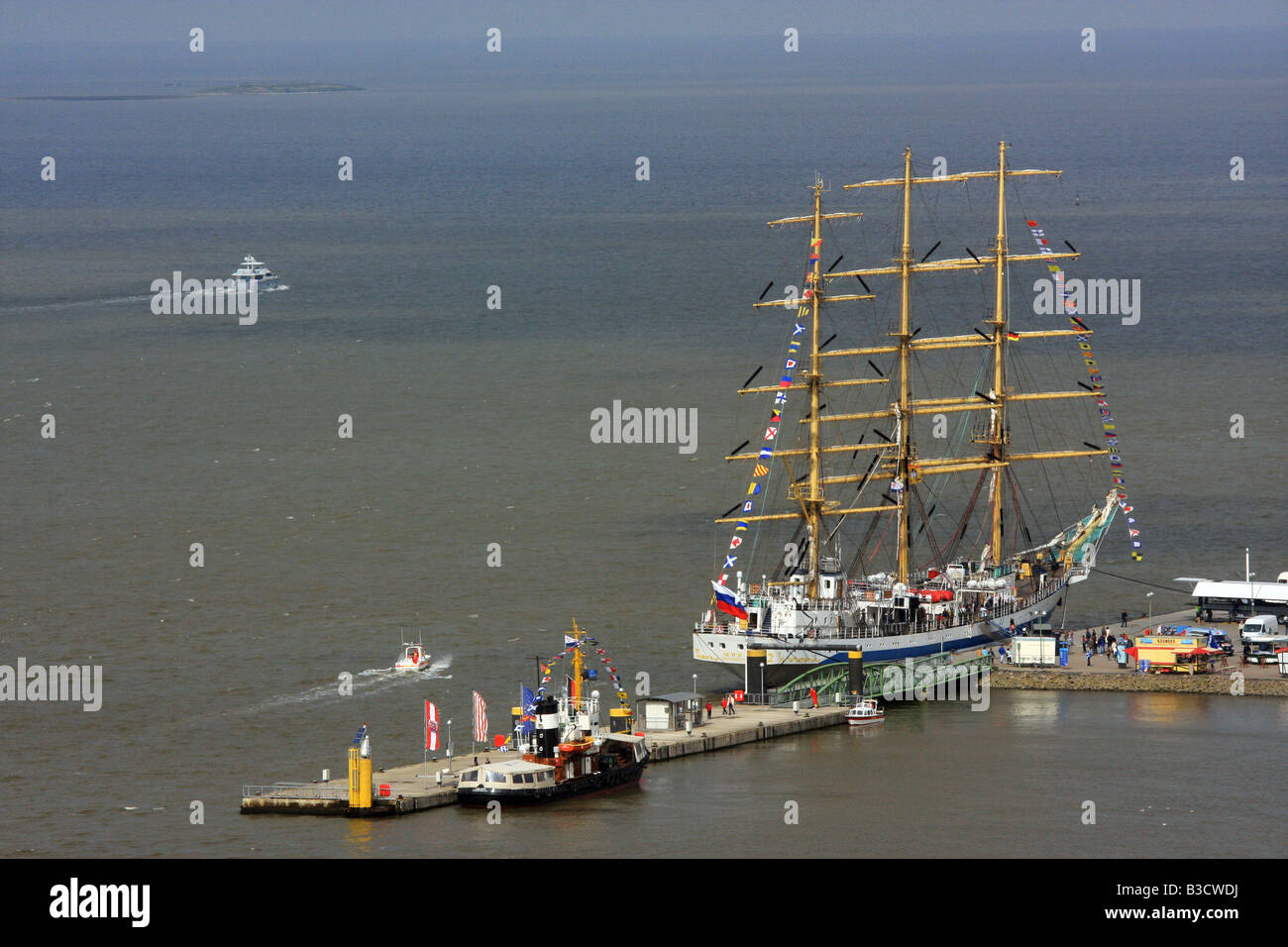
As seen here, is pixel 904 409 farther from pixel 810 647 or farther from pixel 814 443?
pixel 810 647

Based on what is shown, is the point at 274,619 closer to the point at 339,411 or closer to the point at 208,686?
the point at 208,686

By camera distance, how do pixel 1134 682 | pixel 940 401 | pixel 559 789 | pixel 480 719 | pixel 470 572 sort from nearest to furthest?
pixel 559 789 → pixel 480 719 → pixel 1134 682 → pixel 940 401 → pixel 470 572

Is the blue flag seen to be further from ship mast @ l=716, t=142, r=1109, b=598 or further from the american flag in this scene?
ship mast @ l=716, t=142, r=1109, b=598

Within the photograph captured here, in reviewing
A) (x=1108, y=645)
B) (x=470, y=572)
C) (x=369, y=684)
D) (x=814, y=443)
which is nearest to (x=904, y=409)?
(x=814, y=443)

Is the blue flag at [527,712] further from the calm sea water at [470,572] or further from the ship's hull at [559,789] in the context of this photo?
the calm sea water at [470,572]

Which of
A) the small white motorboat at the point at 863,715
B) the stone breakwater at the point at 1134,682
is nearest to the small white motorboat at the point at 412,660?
the small white motorboat at the point at 863,715

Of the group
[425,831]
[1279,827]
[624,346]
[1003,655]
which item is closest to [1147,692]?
[1003,655]
